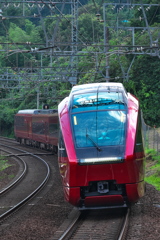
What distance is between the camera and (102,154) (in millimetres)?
10930

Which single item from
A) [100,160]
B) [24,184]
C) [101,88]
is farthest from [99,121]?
[24,184]

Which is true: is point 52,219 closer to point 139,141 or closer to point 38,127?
point 139,141

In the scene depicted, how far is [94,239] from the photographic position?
9.32m

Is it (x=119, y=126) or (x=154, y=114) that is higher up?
(x=119, y=126)

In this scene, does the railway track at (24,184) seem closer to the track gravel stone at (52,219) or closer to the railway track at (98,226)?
the track gravel stone at (52,219)

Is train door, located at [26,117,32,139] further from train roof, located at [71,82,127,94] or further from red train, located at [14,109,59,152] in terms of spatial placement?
train roof, located at [71,82,127,94]

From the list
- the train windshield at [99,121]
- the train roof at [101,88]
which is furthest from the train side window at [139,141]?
the train roof at [101,88]

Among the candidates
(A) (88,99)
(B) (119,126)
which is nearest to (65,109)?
(A) (88,99)

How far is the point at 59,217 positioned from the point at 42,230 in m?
1.51

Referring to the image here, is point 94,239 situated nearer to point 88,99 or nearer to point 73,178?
point 73,178

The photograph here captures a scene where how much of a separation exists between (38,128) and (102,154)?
2531 cm

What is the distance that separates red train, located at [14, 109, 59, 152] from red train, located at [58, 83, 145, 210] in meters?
16.4

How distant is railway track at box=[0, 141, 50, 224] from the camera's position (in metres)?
14.8

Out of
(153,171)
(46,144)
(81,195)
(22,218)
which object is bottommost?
(46,144)
